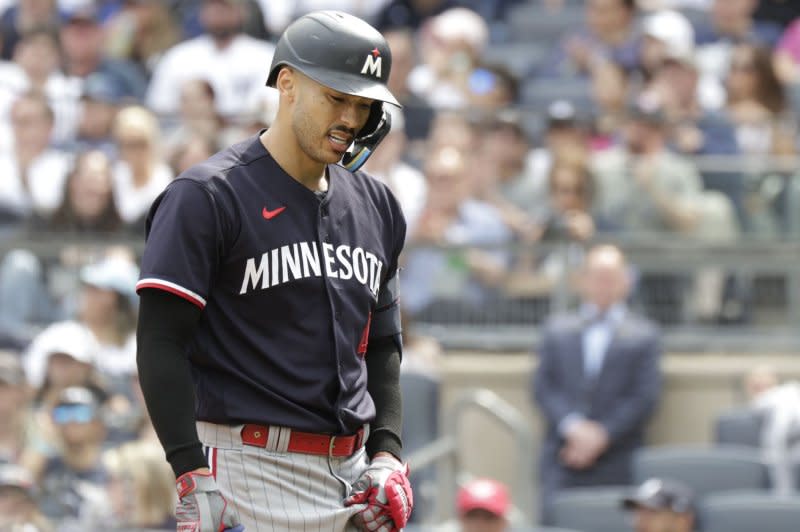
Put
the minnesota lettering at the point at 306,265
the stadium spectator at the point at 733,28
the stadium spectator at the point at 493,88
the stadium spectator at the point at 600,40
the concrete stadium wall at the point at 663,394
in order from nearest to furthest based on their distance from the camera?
the minnesota lettering at the point at 306,265 → the concrete stadium wall at the point at 663,394 → the stadium spectator at the point at 493,88 → the stadium spectator at the point at 600,40 → the stadium spectator at the point at 733,28

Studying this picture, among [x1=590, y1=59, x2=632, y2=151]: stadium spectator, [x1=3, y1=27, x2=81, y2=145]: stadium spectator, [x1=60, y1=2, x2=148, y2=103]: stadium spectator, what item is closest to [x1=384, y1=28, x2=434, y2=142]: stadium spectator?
[x1=590, y1=59, x2=632, y2=151]: stadium spectator

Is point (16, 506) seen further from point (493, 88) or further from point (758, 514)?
point (493, 88)

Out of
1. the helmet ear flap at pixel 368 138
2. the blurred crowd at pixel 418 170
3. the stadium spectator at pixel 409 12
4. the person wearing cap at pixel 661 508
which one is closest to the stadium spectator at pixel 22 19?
the blurred crowd at pixel 418 170

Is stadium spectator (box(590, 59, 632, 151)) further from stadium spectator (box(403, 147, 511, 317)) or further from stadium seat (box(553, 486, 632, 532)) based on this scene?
stadium seat (box(553, 486, 632, 532))

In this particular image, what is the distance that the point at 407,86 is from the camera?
39.7 ft

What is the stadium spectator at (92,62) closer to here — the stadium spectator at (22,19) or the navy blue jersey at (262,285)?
the stadium spectator at (22,19)

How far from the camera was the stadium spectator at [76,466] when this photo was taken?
8172mm

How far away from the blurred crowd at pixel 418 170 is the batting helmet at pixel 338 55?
172 inches

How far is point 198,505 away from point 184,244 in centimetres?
62

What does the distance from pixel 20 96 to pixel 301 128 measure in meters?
7.23

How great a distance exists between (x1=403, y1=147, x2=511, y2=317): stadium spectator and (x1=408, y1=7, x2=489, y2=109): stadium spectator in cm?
175

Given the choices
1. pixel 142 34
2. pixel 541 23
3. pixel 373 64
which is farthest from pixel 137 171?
pixel 373 64

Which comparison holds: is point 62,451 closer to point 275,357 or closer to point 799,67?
point 275,357

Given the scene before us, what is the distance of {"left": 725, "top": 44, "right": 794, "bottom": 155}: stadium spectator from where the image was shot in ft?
34.8
